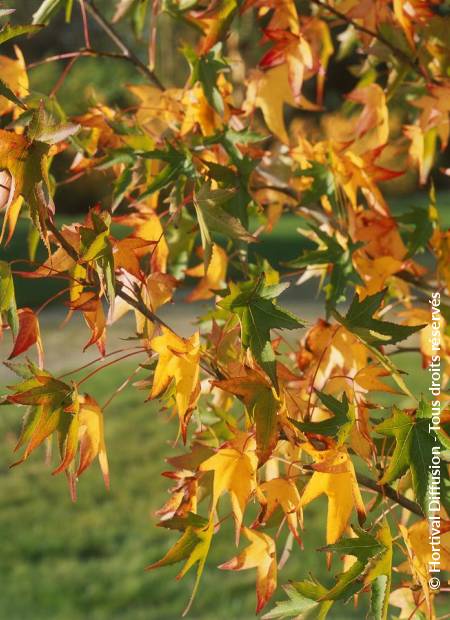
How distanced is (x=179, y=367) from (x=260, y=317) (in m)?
0.11

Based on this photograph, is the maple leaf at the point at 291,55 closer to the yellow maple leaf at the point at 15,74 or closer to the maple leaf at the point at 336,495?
the yellow maple leaf at the point at 15,74

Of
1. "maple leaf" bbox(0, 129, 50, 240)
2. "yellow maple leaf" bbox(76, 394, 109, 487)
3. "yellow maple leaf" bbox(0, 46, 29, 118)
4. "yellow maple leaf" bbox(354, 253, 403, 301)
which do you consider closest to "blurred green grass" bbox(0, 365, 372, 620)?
"yellow maple leaf" bbox(354, 253, 403, 301)

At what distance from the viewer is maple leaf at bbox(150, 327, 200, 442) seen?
41.5 inches

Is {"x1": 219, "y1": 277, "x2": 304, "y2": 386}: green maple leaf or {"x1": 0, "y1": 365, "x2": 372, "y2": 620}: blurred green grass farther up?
{"x1": 219, "y1": 277, "x2": 304, "y2": 386}: green maple leaf

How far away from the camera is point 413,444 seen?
3.35 ft

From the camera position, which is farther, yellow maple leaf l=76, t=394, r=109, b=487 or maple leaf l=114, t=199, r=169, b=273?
maple leaf l=114, t=199, r=169, b=273

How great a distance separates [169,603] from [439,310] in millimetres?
2134

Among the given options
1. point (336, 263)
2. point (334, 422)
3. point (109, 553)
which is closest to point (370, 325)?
point (334, 422)

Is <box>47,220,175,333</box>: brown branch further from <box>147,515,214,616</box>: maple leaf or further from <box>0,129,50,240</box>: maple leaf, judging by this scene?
<box>147,515,214,616</box>: maple leaf

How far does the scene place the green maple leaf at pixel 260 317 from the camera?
992mm

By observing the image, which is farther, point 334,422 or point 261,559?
point 261,559

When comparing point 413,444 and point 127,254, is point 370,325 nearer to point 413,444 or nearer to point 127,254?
point 413,444
